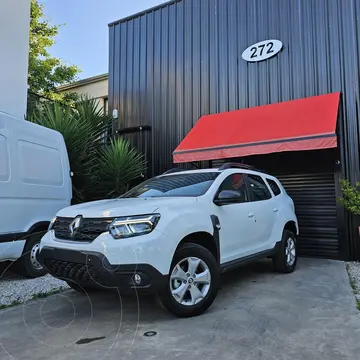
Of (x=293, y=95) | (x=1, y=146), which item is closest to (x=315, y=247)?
(x=293, y=95)

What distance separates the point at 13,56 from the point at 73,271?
9.10m

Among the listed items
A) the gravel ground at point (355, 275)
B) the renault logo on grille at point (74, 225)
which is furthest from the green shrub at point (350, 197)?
the renault logo on grille at point (74, 225)

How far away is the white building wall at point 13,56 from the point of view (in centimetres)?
996

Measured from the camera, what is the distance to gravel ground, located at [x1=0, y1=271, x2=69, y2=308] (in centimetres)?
450

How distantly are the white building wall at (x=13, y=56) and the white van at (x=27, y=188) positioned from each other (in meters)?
4.93

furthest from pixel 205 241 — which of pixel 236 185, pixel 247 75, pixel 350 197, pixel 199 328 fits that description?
pixel 247 75

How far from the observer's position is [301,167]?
8.12 metres

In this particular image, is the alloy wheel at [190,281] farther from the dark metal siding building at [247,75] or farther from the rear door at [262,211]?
the dark metal siding building at [247,75]

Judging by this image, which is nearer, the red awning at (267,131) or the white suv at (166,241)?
the white suv at (166,241)

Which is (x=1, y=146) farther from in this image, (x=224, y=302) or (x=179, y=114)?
(x=179, y=114)

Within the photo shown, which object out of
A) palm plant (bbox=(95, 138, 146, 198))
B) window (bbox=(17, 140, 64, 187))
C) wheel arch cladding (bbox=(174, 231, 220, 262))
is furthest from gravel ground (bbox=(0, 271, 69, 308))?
palm plant (bbox=(95, 138, 146, 198))

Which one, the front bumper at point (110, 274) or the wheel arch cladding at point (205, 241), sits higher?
the wheel arch cladding at point (205, 241)

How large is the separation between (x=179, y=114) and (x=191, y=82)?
3.14ft

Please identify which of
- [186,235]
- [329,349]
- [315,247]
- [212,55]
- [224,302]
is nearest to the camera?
[329,349]
